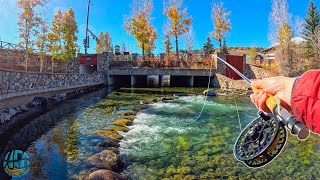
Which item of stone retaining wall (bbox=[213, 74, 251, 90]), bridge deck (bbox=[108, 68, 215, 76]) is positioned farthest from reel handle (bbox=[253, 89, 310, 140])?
bridge deck (bbox=[108, 68, 215, 76])

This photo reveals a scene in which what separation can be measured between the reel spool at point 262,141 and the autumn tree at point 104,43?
58.6m

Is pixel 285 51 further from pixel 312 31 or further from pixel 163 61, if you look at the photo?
pixel 163 61

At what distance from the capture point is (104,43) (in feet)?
208

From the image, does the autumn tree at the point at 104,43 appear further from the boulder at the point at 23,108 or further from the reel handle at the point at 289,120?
the reel handle at the point at 289,120

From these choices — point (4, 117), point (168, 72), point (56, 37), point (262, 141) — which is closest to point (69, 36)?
point (56, 37)

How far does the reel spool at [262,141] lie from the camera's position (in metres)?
1.87

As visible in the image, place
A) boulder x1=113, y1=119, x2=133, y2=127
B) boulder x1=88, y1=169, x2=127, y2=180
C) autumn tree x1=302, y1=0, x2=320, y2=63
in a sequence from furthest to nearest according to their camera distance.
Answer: autumn tree x1=302, y1=0, x2=320, y2=63
boulder x1=113, y1=119, x2=133, y2=127
boulder x1=88, y1=169, x2=127, y2=180

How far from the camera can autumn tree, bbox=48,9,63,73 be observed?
27.2 meters

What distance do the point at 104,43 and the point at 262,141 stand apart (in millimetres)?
64253

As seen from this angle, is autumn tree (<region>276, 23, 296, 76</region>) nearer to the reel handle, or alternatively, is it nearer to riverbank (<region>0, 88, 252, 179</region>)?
riverbank (<region>0, 88, 252, 179</region>)

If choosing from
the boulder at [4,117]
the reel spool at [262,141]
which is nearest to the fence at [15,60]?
the boulder at [4,117]

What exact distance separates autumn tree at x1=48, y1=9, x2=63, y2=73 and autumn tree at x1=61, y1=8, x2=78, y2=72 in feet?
1.48

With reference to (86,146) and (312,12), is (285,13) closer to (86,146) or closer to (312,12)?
(312,12)

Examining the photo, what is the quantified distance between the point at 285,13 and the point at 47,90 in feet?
94.4
